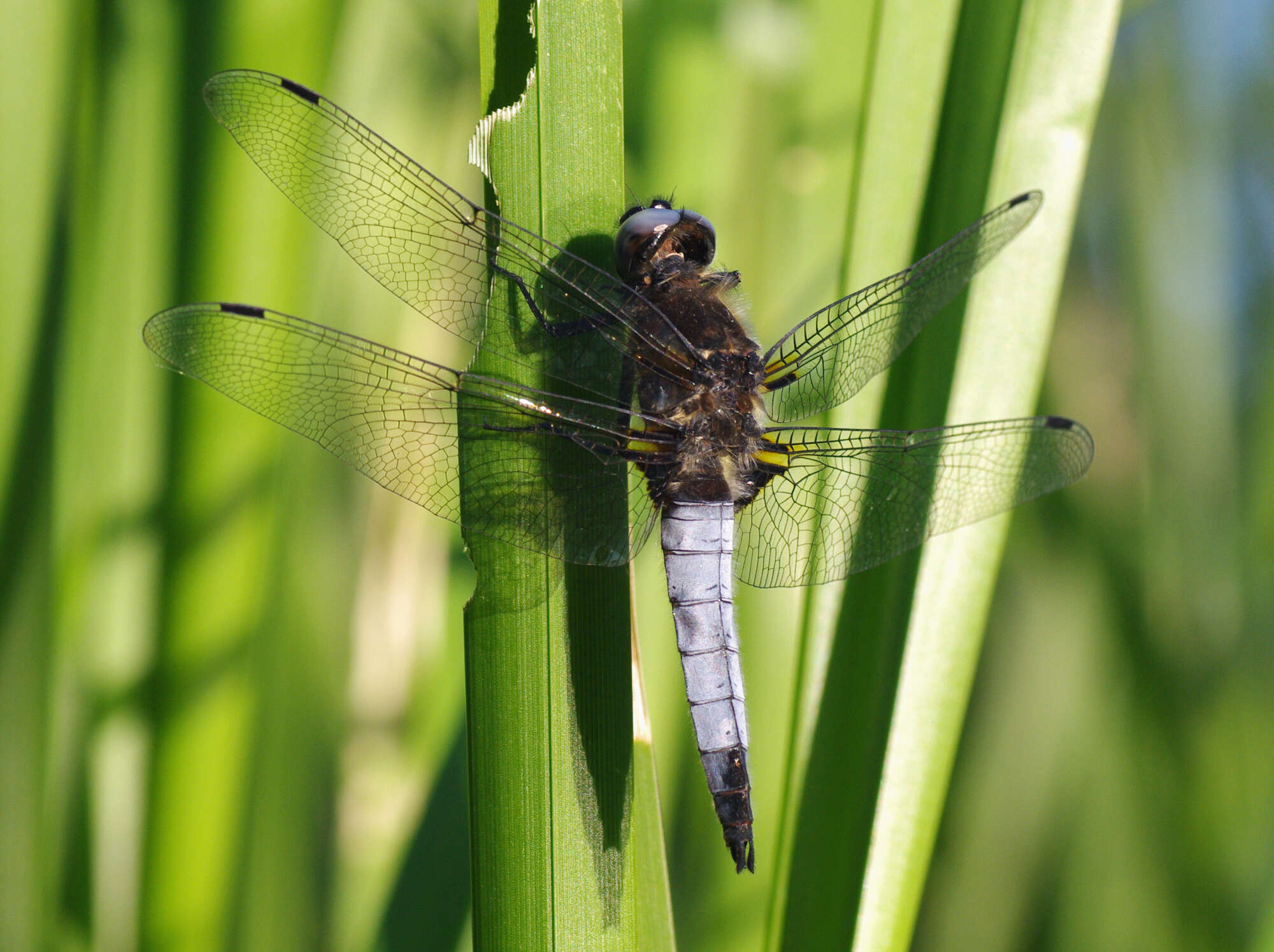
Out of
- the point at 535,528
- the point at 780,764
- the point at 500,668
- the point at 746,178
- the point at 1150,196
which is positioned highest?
the point at 1150,196

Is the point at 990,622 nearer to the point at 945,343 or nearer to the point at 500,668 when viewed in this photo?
the point at 945,343

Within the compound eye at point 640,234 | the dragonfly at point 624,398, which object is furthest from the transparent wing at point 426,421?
the compound eye at point 640,234

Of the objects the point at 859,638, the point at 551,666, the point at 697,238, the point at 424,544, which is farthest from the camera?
the point at 424,544

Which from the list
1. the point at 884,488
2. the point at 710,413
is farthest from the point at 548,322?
the point at 884,488

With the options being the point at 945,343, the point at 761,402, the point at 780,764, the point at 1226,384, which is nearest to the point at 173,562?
the point at 761,402

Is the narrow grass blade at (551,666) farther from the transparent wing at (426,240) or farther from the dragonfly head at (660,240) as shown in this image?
the dragonfly head at (660,240)

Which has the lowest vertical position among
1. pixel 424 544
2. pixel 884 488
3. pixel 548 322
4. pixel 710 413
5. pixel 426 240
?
pixel 424 544

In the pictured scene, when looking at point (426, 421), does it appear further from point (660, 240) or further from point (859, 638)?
point (859, 638)
